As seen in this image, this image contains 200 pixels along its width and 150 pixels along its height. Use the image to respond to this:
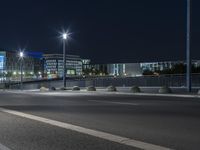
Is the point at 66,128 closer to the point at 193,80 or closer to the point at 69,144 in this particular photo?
the point at 69,144

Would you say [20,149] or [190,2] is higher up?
[190,2]

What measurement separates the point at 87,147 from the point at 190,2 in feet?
93.1

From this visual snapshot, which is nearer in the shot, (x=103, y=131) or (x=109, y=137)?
(x=109, y=137)

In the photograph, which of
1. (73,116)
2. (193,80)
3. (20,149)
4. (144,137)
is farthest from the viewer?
(193,80)

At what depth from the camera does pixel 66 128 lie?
41.7 ft

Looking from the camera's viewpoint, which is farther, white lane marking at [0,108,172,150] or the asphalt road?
the asphalt road

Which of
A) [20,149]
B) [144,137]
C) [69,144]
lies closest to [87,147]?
[69,144]

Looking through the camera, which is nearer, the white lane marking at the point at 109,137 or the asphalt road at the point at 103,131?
the white lane marking at the point at 109,137

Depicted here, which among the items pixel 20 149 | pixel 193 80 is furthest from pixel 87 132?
pixel 193 80

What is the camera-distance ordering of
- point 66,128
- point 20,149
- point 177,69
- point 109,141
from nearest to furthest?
point 20,149 < point 109,141 < point 66,128 < point 177,69

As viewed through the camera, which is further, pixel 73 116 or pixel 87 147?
pixel 73 116

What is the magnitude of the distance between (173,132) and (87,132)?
2.28 metres

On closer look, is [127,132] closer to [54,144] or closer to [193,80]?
[54,144]

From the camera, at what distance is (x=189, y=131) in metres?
11.7
